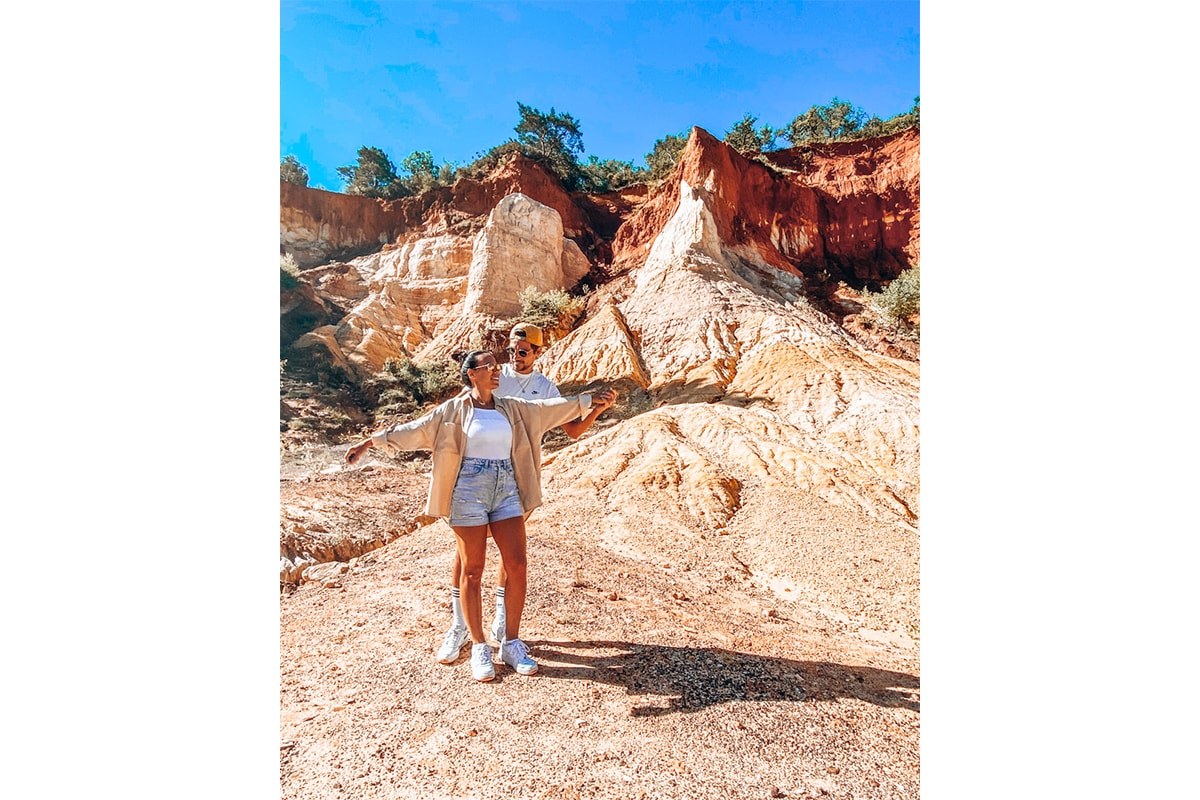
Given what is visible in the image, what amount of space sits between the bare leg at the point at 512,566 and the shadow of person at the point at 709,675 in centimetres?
24

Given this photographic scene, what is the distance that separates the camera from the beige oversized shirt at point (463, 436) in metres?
2.28

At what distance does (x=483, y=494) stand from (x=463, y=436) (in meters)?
0.25

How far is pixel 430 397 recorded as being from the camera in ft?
37.1

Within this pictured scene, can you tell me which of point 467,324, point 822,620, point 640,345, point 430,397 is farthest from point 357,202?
point 822,620

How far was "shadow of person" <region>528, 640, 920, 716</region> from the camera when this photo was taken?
2.19m

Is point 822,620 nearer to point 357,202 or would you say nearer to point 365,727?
point 365,727

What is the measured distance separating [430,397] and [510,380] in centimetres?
892

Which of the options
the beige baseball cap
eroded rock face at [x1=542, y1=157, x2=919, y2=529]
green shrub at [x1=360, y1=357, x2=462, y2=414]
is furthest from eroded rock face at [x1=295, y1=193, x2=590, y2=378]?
the beige baseball cap

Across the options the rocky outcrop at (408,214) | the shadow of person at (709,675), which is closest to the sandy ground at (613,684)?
the shadow of person at (709,675)

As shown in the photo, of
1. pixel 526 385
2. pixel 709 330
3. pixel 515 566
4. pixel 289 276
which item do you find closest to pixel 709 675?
pixel 515 566

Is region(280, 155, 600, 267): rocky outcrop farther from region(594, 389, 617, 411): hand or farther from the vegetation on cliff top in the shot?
region(594, 389, 617, 411): hand

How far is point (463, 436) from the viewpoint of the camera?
2307 mm

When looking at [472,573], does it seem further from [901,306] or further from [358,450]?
[901,306]

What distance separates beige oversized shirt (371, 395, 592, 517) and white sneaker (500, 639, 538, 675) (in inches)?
20.9
